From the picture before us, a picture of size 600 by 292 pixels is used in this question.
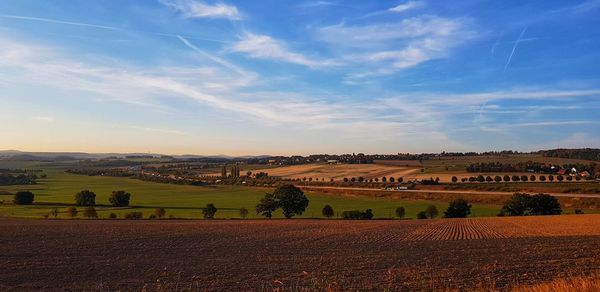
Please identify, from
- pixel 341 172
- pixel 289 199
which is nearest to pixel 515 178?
pixel 341 172

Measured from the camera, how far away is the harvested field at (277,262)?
16.9 metres

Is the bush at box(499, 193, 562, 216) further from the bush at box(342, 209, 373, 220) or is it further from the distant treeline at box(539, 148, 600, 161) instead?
the distant treeline at box(539, 148, 600, 161)

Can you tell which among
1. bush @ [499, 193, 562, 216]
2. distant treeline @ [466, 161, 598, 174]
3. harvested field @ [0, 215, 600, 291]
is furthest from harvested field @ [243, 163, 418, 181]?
harvested field @ [0, 215, 600, 291]

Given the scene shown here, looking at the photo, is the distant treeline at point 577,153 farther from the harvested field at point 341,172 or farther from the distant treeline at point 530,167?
the harvested field at point 341,172

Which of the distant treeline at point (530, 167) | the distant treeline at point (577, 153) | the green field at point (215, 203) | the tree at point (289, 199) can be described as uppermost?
the distant treeline at point (577, 153)

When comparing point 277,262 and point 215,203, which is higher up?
point 277,262

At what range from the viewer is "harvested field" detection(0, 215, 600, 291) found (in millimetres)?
16891

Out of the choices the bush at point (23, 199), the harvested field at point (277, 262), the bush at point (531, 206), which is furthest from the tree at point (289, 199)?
the bush at point (23, 199)

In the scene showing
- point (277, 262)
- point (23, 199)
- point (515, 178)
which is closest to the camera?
point (277, 262)

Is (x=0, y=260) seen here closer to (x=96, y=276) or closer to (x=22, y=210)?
(x=96, y=276)

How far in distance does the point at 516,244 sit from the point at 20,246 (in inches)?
1204

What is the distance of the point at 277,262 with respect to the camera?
23.0 metres

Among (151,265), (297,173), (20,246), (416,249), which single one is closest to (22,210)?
(20,246)

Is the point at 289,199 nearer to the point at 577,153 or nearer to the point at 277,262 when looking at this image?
the point at 277,262
